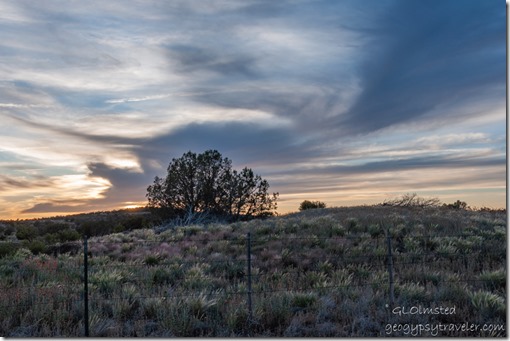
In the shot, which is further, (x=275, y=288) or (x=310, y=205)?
(x=310, y=205)

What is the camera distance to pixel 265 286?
13016 mm

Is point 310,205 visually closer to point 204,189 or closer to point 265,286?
point 204,189

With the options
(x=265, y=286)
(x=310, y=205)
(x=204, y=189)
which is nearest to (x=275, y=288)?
(x=265, y=286)

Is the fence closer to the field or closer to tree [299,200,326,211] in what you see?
the field

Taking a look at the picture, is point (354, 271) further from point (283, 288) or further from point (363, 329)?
point (363, 329)

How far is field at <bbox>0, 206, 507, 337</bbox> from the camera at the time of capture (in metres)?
9.64

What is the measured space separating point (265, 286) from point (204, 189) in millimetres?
24531

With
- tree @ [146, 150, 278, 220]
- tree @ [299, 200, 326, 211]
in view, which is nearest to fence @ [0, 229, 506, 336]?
tree @ [146, 150, 278, 220]

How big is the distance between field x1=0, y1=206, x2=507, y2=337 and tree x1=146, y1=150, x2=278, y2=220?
14.1 meters

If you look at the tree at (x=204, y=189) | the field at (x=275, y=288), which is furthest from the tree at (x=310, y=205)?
the field at (x=275, y=288)

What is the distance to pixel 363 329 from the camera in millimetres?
9320

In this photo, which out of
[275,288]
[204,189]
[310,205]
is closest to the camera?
[275,288]

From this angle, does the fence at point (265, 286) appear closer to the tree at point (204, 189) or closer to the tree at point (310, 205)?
the tree at point (204, 189)

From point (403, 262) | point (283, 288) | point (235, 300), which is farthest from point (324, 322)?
point (403, 262)
